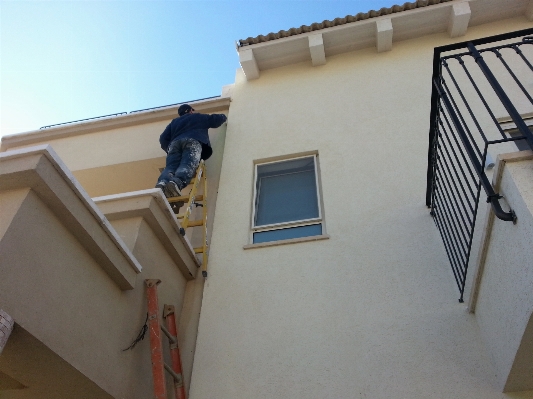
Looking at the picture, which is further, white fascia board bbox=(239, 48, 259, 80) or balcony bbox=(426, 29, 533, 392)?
white fascia board bbox=(239, 48, 259, 80)

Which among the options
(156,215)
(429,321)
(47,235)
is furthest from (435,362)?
(47,235)

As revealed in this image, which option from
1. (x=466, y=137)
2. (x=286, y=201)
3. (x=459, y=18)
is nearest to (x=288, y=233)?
(x=286, y=201)

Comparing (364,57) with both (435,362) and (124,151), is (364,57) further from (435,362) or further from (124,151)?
(435,362)

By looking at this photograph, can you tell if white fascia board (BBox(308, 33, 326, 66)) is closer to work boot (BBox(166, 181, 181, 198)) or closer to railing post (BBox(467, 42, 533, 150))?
work boot (BBox(166, 181, 181, 198))

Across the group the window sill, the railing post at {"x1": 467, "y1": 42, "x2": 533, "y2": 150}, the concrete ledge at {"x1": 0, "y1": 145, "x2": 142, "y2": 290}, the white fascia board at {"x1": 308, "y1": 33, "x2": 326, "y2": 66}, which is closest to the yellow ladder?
the window sill

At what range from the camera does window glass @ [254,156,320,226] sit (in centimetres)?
591

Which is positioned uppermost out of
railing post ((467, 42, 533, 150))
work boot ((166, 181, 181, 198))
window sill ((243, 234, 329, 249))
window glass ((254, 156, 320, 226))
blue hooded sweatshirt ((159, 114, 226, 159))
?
blue hooded sweatshirt ((159, 114, 226, 159))

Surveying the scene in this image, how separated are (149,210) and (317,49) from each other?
5312 mm

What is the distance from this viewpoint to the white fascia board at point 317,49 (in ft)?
27.5

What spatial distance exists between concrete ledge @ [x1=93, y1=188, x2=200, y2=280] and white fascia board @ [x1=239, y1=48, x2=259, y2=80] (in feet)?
15.2

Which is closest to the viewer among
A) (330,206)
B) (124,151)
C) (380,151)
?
(330,206)

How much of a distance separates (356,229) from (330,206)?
0.54m

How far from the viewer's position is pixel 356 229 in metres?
5.21

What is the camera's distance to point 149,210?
14.3 ft
